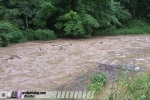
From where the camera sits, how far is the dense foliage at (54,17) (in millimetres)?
17000

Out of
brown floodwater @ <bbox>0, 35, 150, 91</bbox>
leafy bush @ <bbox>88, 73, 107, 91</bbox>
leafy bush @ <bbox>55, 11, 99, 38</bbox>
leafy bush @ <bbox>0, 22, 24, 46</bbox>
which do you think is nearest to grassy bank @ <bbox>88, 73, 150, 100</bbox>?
leafy bush @ <bbox>88, 73, 107, 91</bbox>

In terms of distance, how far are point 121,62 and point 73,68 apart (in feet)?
5.55

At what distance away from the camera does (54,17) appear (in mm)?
18359

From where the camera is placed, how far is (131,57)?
11.4 meters

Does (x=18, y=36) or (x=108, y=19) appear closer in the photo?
A: (x=18, y=36)

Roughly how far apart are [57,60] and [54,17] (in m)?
7.43

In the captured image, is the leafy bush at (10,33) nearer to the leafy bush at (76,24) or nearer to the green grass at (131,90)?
the leafy bush at (76,24)

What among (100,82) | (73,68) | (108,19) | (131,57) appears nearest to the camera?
(100,82)

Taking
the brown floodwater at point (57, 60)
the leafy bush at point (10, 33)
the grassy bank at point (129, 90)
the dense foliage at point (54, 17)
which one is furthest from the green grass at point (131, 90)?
the dense foliage at point (54, 17)

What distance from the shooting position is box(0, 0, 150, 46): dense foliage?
17.0 m

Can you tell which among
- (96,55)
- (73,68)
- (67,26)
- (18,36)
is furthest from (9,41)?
(73,68)

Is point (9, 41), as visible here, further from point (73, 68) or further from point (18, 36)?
point (73, 68)

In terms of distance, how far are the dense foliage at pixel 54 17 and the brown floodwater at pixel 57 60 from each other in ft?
5.16

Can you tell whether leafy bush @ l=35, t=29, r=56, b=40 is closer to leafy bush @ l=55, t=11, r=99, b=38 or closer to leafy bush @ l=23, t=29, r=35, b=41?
→ leafy bush @ l=23, t=29, r=35, b=41
